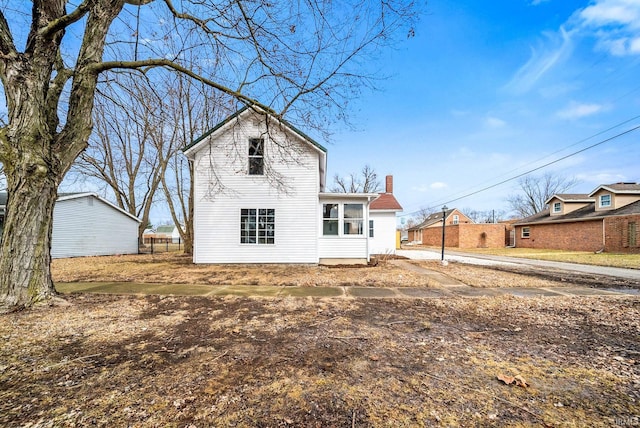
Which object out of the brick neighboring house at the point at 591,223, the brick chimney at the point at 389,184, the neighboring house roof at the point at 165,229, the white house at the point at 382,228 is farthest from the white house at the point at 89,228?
the neighboring house roof at the point at 165,229

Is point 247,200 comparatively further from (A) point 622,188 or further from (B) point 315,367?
(A) point 622,188

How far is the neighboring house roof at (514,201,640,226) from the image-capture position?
19.0 m

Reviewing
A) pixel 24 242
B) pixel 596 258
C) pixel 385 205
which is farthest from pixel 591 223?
pixel 24 242

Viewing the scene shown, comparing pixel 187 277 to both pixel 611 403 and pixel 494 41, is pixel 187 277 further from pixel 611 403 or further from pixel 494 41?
pixel 494 41

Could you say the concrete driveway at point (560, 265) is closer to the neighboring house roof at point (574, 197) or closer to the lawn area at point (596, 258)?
the lawn area at point (596, 258)

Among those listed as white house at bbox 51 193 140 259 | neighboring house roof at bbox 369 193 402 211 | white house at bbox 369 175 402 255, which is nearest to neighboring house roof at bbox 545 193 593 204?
neighboring house roof at bbox 369 193 402 211

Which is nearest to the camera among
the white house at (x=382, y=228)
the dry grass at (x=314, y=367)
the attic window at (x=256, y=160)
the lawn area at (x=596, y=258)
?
the dry grass at (x=314, y=367)

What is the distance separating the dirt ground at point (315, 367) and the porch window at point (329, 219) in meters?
7.30

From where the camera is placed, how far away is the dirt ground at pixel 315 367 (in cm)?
200

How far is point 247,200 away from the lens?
441 inches

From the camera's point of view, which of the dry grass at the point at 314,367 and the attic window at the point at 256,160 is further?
the attic window at the point at 256,160

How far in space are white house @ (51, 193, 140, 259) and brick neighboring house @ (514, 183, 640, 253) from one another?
35.7m

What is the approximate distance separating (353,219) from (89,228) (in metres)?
17.7

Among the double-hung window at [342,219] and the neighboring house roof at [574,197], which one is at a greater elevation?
the neighboring house roof at [574,197]
